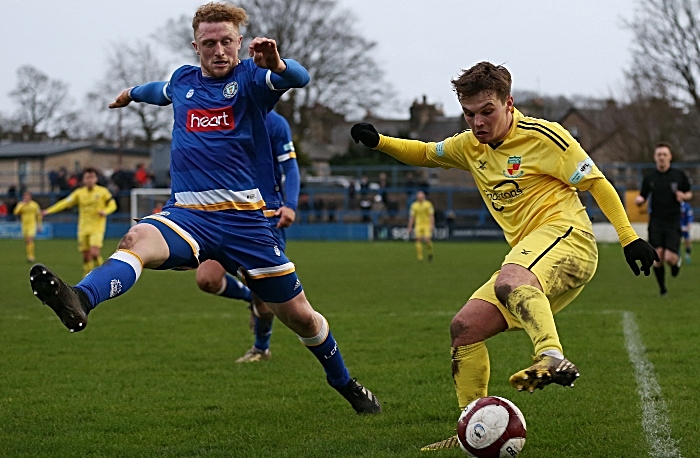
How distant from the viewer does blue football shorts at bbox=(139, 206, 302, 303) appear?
4.97m

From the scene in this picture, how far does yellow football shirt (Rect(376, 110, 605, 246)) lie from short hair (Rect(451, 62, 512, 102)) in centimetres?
27

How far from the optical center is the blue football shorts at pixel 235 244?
4.97 meters

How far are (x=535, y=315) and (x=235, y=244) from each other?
178 cm

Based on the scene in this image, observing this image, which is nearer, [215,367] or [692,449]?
[692,449]

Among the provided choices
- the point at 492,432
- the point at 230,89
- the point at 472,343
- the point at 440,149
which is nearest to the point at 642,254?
the point at 472,343

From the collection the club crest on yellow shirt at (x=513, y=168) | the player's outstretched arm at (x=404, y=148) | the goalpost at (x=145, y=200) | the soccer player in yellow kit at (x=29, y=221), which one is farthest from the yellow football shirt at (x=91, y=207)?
the goalpost at (x=145, y=200)

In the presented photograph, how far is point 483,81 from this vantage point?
452cm

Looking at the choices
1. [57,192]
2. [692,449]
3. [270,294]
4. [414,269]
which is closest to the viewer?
[692,449]

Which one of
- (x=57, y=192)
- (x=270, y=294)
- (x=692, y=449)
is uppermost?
(x=270, y=294)

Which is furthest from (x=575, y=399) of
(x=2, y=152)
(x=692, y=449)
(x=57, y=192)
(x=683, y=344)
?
(x=2, y=152)

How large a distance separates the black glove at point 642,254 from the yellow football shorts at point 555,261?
249 mm

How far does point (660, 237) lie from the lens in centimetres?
1358

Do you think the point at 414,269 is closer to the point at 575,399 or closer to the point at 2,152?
the point at 575,399

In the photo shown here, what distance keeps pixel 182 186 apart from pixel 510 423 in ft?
7.47
